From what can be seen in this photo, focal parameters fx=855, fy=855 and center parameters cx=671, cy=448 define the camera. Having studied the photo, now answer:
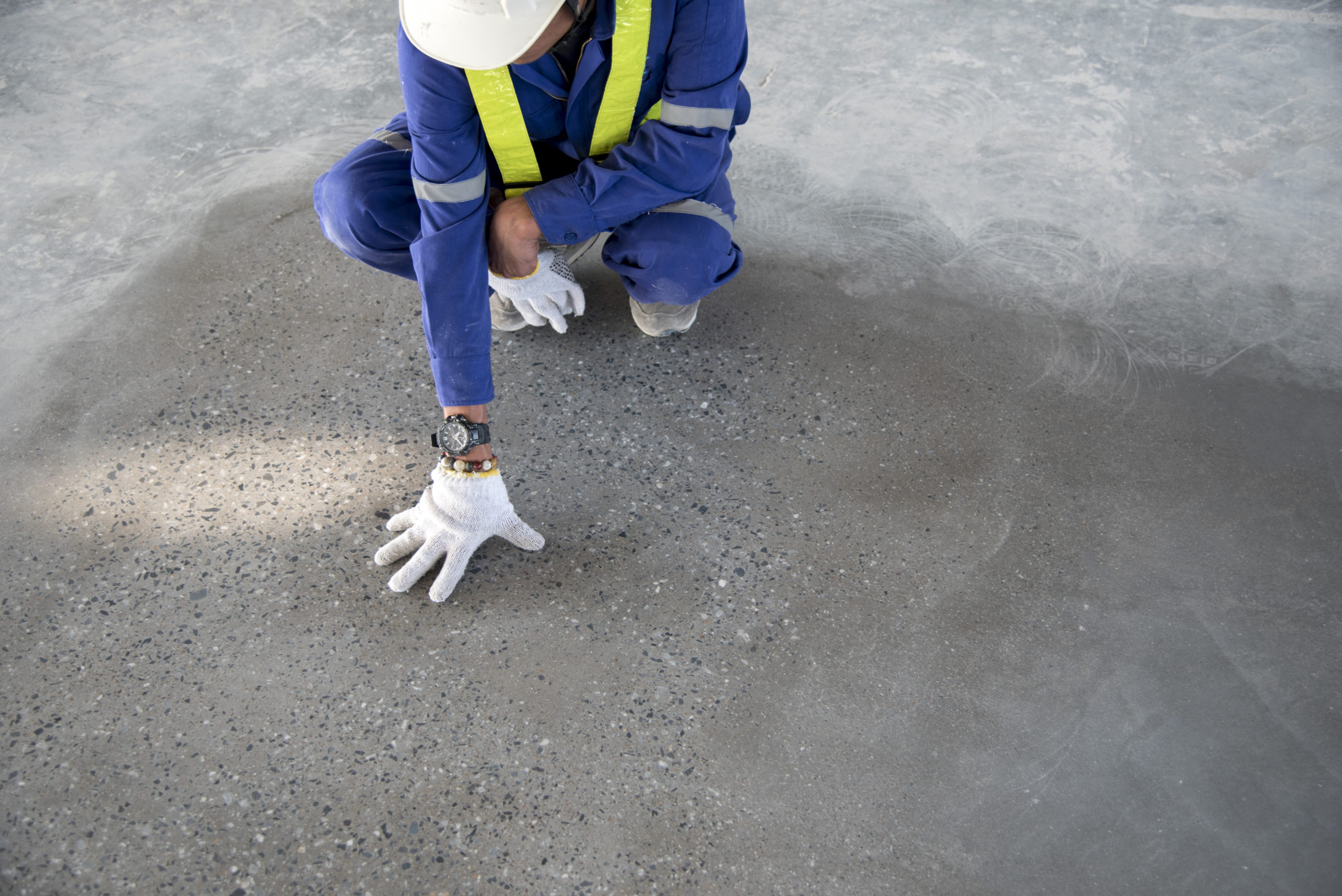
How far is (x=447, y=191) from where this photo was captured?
4.96 ft

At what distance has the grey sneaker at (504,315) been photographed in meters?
1.96

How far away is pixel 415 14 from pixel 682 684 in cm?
118

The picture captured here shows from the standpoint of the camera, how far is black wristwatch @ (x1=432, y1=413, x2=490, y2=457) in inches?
60.0

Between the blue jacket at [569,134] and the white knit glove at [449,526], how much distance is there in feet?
0.51

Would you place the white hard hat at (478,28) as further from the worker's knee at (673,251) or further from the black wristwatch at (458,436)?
the black wristwatch at (458,436)

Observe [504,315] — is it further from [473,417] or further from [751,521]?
[751,521]

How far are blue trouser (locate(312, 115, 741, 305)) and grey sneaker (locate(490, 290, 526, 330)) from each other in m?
0.21

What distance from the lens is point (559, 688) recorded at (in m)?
1.47

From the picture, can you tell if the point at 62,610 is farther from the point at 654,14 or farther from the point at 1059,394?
the point at 1059,394

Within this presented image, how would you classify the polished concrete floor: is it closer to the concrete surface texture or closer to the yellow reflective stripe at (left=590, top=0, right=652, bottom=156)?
the concrete surface texture

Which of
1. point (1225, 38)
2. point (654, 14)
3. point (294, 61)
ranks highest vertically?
point (654, 14)

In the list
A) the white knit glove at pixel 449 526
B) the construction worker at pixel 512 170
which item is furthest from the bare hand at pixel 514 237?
the white knit glove at pixel 449 526

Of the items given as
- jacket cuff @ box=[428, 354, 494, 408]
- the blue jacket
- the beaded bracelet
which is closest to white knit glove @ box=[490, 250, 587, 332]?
the blue jacket

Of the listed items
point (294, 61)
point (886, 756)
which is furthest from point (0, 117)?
point (886, 756)
